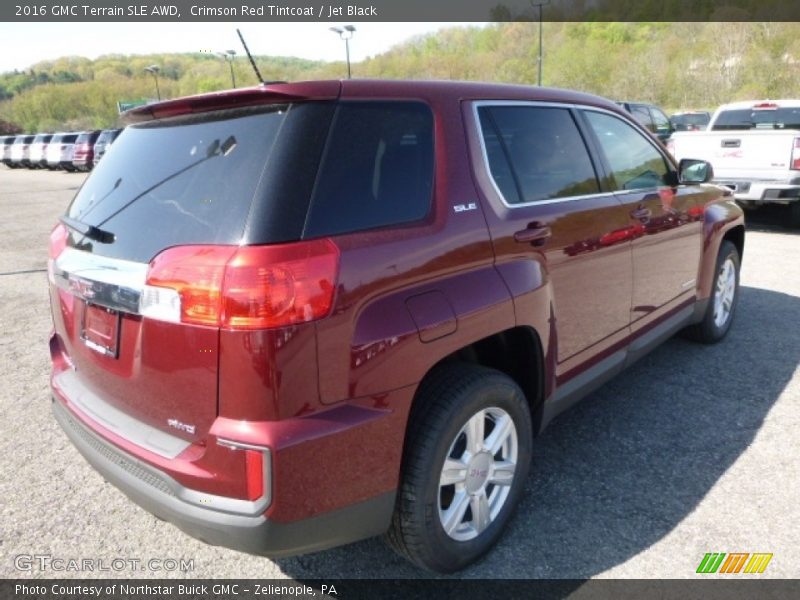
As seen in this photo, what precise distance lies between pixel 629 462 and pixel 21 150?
3777 centimetres

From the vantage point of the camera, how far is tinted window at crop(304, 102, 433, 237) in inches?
72.8

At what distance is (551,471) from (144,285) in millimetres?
2152

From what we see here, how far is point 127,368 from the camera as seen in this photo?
198 cm

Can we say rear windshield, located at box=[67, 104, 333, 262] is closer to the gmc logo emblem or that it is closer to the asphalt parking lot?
the gmc logo emblem

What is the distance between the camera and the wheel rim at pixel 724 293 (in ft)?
14.9

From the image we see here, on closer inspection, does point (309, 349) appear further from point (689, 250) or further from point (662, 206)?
point (689, 250)

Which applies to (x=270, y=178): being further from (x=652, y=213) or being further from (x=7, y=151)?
(x=7, y=151)

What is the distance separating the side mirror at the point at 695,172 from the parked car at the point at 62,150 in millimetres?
29782

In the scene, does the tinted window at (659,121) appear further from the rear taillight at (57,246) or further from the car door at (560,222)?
the rear taillight at (57,246)

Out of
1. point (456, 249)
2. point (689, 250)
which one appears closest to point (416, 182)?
point (456, 249)

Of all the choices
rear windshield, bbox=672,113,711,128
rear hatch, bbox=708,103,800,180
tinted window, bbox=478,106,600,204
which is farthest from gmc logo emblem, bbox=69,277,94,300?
rear windshield, bbox=672,113,711,128

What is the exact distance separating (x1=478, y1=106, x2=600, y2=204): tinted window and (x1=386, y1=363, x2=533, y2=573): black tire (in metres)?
0.81

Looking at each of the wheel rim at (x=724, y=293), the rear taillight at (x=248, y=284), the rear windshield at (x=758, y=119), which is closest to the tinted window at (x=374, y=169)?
the rear taillight at (x=248, y=284)

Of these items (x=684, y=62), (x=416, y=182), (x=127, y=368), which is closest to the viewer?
(x=127, y=368)
